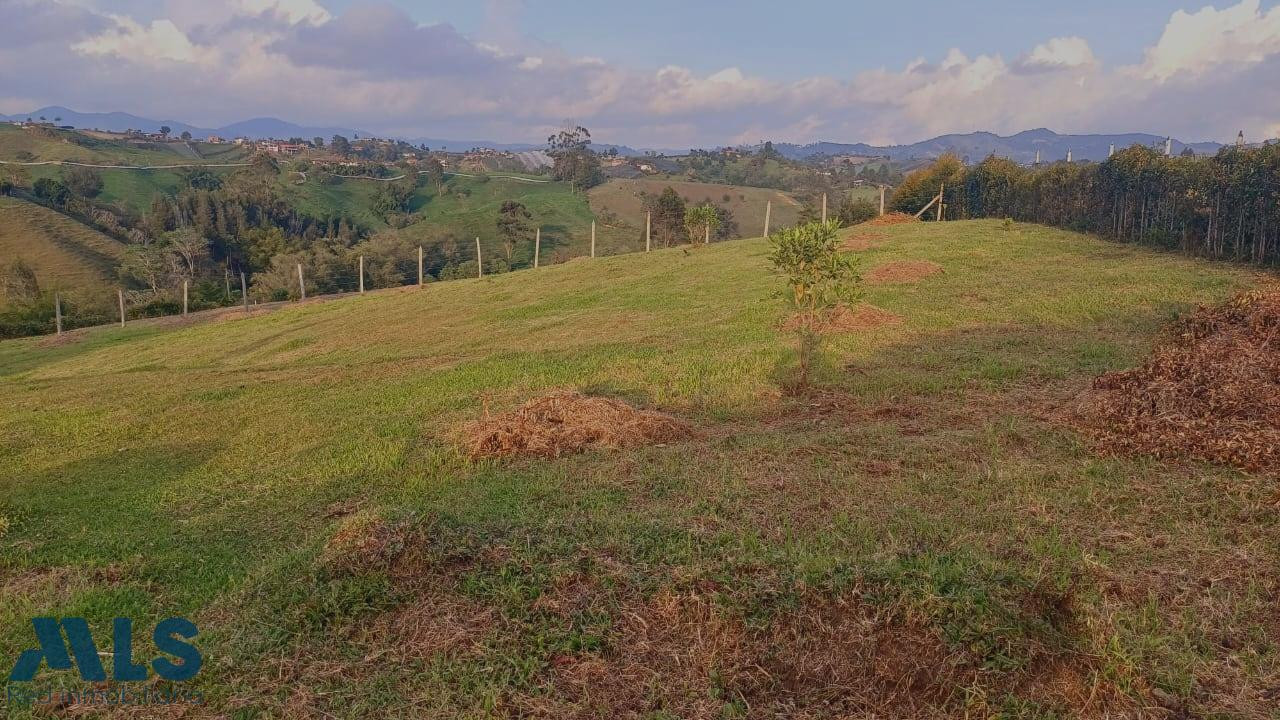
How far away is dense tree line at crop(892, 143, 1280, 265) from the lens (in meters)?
21.5

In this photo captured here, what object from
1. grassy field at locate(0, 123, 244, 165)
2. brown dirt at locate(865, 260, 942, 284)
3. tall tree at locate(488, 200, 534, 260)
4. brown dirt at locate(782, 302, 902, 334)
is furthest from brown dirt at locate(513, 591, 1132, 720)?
grassy field at locate(0, 123, 244, 165)

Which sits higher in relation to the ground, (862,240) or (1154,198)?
(1154,198)

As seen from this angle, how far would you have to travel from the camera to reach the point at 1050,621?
392 centimetres

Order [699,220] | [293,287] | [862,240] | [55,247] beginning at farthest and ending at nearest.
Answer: [55,247]
[293,287]
[699,220]
[862,240]

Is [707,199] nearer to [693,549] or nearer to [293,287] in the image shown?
[293,287]

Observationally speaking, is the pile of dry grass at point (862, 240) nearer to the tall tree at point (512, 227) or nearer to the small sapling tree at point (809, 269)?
the small sapling tree at point (809, 269)

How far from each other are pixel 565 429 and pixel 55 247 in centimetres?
7211

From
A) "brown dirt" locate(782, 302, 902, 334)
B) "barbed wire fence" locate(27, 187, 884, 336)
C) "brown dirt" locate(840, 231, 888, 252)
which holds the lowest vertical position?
"barbed wire fence" locate(27, 187, 884, 336)

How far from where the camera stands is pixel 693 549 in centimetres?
521

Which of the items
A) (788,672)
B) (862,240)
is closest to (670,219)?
(862,240)

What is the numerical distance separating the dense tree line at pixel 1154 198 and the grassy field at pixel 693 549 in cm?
1248

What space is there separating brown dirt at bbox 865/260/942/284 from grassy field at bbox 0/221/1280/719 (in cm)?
751

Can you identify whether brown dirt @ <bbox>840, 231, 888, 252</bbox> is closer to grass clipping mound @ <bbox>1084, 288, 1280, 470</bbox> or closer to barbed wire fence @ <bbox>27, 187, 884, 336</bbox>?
barbed wire fence @ <bbox>27, 187, 884, 336</bbox>

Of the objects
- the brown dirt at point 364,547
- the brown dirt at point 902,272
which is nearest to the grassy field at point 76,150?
the brown dirt at point 902,272
